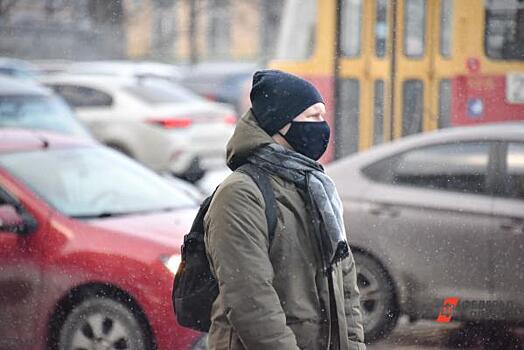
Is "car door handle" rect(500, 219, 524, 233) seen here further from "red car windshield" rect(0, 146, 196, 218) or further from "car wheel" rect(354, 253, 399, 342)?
"red car windshield" rect(0, 146, 196, 218)

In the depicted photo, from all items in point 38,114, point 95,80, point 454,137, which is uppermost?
point 454,137

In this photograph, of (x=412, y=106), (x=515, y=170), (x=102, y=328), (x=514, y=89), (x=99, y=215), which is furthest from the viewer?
(x=412, y=106)

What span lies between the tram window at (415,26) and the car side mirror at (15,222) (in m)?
4.46

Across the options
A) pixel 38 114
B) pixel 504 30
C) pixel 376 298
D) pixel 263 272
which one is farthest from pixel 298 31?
pixel 263 272

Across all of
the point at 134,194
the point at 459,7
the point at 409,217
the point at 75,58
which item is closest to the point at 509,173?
the point at 409,217

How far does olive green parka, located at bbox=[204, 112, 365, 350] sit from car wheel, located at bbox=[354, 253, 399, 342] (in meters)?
3.53

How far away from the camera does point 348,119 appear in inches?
402

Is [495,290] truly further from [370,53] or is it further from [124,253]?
[370,53]

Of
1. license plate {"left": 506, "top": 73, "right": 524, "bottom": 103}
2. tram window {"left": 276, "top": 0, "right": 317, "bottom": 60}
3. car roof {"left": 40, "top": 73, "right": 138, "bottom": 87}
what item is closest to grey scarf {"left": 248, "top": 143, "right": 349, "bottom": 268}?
license plate {"left": 506, "top": 73, "right": 524, "bottom": 103}

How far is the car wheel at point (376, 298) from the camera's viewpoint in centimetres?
684

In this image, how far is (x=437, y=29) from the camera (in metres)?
9.61

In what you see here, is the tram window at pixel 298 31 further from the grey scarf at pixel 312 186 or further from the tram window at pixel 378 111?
the grey scarf at pixel 312 186

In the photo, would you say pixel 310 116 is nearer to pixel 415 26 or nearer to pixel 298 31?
pixel 415 26

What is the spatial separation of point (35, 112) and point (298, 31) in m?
2.87
